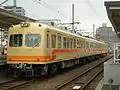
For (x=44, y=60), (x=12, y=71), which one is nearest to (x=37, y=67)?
(x=44, y=60)

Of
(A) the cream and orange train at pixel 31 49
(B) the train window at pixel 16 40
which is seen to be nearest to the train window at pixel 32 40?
(A) the cream and orange train at pixel 31 49

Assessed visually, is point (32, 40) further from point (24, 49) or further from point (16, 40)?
point (16, 40)

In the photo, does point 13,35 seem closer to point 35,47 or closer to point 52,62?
point 35,47

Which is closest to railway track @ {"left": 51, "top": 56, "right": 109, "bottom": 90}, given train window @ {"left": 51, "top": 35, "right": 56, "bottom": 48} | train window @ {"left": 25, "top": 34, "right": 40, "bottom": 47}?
train window @ {"left": 51, "top": 35, "right": 56, "bottom": 48}

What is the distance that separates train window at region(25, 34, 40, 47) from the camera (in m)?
14.3

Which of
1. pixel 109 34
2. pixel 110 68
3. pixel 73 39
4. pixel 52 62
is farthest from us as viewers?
pixel 109 34

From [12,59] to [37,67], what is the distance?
1.34 metres

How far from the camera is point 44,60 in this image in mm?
14008

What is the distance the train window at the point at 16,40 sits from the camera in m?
14.7

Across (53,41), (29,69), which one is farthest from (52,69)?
(29,69)

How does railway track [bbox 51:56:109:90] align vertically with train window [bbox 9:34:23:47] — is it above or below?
below

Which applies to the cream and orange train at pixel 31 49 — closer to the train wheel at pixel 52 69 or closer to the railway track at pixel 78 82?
the train wheel at pixel 52 69

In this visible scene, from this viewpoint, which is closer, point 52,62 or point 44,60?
point 44,60

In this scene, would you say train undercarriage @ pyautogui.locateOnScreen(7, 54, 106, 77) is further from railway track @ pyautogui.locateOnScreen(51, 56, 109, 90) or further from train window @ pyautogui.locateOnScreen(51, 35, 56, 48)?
railway track @ pyautogui.locateOnScreen(51, 56, 109, 90)
